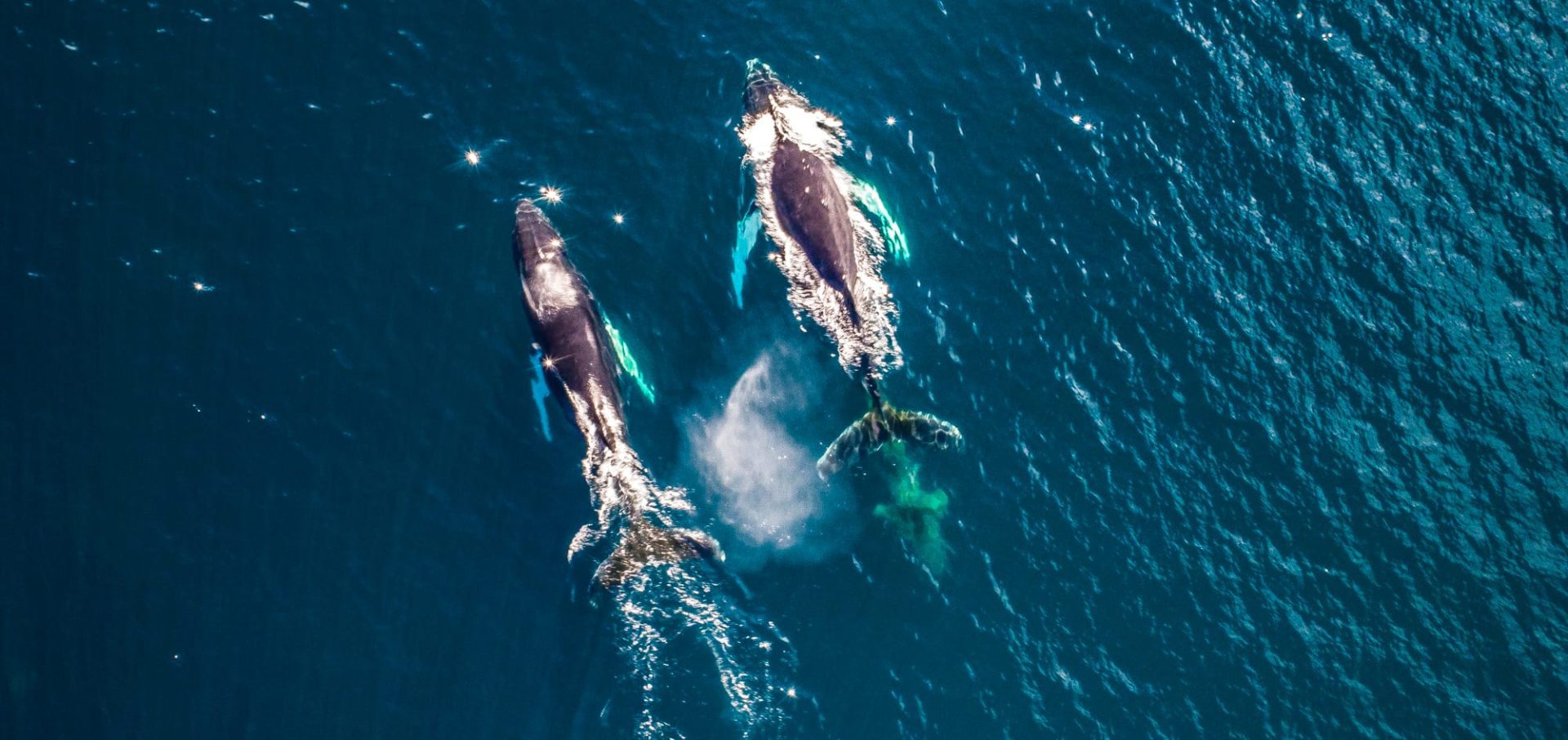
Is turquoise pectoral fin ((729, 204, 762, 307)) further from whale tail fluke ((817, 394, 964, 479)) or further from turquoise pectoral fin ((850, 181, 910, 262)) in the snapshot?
whale tail fluke ((817, 394, 964, 479))

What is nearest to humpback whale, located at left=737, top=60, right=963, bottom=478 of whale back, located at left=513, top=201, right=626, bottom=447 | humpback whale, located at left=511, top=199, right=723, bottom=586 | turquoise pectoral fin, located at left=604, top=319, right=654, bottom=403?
humpback whale, located at left=511, top=199, right=723, bottom=586

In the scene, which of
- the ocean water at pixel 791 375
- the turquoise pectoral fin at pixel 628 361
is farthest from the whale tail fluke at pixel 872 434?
the turquoise pectoral fin at pixel 628 361

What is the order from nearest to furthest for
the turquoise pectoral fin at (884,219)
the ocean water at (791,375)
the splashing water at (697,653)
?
the splashing water at (697,653)
the ocean water at (791,375)
the turquoise pectoral fin at (884,219)

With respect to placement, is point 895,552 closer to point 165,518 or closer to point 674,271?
point 674,271

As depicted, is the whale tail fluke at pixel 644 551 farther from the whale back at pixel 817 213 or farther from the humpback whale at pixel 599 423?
the whale back at pixel 817 213

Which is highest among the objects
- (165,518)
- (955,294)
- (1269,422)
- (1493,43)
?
(1493,43)

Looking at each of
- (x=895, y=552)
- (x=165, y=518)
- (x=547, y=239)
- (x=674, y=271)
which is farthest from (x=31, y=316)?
(x=895, y=552)

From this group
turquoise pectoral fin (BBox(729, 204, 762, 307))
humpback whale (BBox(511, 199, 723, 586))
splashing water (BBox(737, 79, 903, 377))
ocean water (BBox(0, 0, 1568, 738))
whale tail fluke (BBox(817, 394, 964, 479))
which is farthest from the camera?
turquoise pectoral fin (BBox(729, 204, 762, 307))
